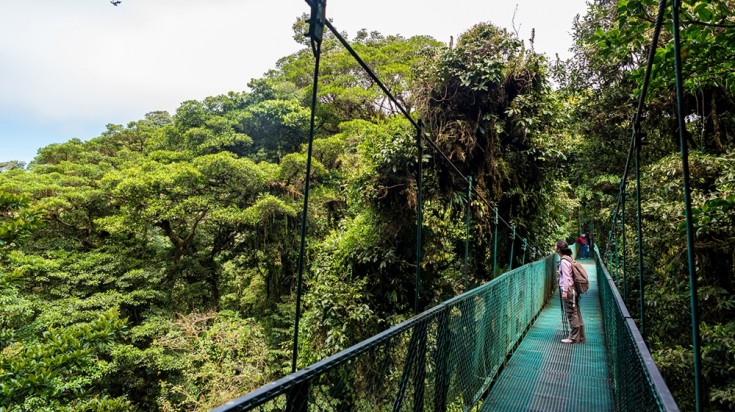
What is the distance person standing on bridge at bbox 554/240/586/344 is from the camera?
335 centimetres

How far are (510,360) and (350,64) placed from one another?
1089 centimetres

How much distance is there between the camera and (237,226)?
1034 cm

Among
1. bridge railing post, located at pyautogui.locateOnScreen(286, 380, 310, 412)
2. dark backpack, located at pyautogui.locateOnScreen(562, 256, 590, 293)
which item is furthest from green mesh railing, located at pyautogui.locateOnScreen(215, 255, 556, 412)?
dark backpack, located at pyautogui.locateOnScreen(562, 256, 590, 293)

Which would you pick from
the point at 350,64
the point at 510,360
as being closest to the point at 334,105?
the point at 350,64

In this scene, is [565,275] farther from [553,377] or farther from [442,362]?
[442,362]

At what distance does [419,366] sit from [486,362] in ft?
3.76

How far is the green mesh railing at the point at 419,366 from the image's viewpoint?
83 centimetres

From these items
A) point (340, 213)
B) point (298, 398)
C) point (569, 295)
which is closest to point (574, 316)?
point (569, 295)

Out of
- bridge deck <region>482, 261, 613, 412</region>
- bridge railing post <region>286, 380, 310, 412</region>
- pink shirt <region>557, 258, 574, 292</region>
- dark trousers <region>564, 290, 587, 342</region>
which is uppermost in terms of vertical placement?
pink shirt <region>557, 258, 574, 292</region>

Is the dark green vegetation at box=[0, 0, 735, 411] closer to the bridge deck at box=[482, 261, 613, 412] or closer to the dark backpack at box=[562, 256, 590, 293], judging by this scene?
the dark backpack at box=[562, 256, 590, 293]

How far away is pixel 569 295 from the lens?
333 cm

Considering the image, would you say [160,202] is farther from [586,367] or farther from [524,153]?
[586,367]

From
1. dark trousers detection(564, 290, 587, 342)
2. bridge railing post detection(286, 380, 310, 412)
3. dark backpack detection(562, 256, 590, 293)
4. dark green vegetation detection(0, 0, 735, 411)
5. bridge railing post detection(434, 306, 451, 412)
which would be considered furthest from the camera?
dark green vegetation detection(0, 0, 735, 411)

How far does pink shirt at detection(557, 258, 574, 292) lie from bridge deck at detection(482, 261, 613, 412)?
1.76 feet
